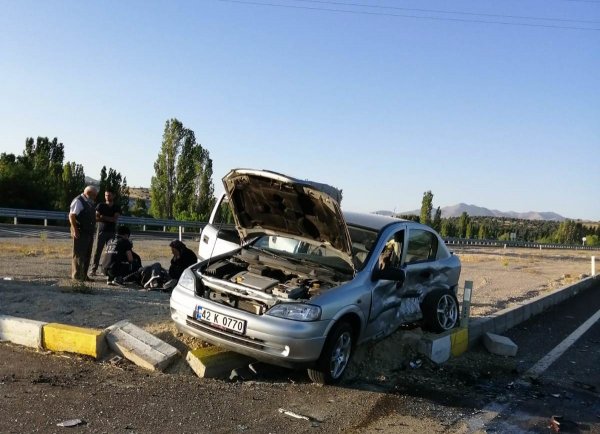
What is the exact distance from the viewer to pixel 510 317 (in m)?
9.96

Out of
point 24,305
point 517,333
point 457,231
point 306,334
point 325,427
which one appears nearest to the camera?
point 325,427

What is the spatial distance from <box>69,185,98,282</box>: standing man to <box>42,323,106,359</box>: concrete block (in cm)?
399

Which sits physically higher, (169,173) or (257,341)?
(169,173)

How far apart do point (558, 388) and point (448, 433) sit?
2.28 metres

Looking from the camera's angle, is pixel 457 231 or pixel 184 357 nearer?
pixel 184 357

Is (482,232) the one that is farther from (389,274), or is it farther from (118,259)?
(389,274)

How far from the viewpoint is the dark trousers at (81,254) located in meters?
Answer: 9.53

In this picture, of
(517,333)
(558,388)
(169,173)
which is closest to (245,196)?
(558,388)

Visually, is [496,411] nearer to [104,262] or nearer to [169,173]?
[104,262]

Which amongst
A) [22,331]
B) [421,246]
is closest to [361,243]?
[421,246]

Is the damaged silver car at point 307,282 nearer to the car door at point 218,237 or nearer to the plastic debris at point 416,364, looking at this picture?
the plastic debris at point 416,364

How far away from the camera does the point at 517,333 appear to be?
9469mm

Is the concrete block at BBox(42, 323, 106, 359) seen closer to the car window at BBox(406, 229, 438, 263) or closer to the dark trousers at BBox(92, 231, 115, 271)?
the car window at BBox(406, 229, 438, 263)

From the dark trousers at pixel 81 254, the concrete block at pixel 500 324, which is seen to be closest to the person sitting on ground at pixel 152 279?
the dark trousers at pixel 81 254
